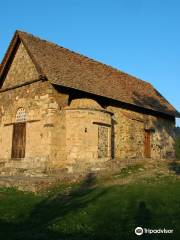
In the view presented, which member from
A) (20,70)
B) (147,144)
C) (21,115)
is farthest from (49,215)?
(147,144)

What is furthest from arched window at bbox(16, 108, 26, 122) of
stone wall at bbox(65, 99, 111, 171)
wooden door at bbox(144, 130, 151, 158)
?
wooden door at bbox(144, 130, 151, 158)

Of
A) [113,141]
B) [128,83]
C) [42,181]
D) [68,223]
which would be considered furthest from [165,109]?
[68,223]

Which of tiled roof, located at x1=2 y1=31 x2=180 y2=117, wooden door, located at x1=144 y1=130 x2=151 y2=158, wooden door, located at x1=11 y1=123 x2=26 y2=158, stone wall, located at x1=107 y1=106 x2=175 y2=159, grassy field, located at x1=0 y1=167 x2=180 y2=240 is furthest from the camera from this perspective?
wooden door, located at x1=144 y1=130 x2=151 y2=158

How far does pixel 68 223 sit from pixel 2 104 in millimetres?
15526

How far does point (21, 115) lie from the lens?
2158cm

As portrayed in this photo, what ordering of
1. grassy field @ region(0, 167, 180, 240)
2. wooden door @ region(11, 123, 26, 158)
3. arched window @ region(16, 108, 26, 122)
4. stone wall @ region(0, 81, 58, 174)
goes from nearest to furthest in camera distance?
grassy field @ region(0, 167, 180, 240)
stone wall @ region(0, 81, 58, 174)
wooden door @ region(11, 123, 26, 158)
arched window @ region(16, 108, 26, 122)

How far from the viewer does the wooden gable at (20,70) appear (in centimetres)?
2121

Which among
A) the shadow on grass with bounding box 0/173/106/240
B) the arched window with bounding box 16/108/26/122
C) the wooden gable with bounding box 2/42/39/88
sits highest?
the wooden gable with bounding box 2/42/39/88

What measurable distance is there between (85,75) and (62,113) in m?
4.33

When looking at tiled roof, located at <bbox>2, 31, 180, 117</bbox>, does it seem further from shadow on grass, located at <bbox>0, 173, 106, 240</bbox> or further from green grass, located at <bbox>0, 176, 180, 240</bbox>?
green grass, located at <bbox>0, 176, 180, 240</bbox>

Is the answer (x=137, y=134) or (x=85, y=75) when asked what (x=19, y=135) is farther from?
(x=137, y=134)

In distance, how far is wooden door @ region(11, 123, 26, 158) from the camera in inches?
822

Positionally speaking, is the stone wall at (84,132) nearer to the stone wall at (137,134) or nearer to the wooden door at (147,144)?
the stone wall at (137,134)

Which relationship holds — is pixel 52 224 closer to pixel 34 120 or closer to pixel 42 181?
pixel 42 181
